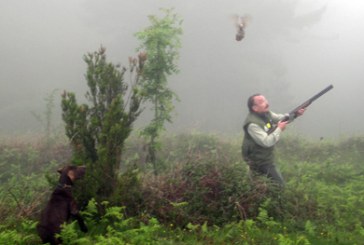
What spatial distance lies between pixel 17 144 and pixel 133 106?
8925mm

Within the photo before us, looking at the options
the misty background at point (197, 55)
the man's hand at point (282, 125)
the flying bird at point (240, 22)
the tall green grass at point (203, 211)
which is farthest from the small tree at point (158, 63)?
the misty background at point (197, 55)

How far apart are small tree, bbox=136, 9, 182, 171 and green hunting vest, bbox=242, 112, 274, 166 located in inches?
107

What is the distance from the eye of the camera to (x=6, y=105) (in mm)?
37031

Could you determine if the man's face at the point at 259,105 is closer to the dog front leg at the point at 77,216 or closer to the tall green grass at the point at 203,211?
the tall green grass at the point at 203,211

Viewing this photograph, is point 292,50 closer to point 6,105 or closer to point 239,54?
point 239,54

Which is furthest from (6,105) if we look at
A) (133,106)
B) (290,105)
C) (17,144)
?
(133,106)

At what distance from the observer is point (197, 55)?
154ft

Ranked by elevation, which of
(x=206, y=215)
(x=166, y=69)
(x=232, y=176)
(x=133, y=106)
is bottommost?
(x=206, y=215)

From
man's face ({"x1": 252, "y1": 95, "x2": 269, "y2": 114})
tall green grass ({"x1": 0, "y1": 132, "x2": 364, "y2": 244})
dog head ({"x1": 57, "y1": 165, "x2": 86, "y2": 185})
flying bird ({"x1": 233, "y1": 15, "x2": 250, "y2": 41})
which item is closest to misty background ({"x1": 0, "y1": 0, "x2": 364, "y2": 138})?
flying bird ({"x1": 233, "y1": 15, "x2": 250, "y2": 41})

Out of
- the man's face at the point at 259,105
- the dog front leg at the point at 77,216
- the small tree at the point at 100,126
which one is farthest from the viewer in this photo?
the man's face at the point at 259,105

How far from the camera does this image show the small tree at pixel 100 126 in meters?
6.52

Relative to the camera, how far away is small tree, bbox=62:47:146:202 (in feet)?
21.4

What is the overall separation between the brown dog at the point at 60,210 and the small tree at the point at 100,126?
0.67 meters

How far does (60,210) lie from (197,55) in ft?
141
